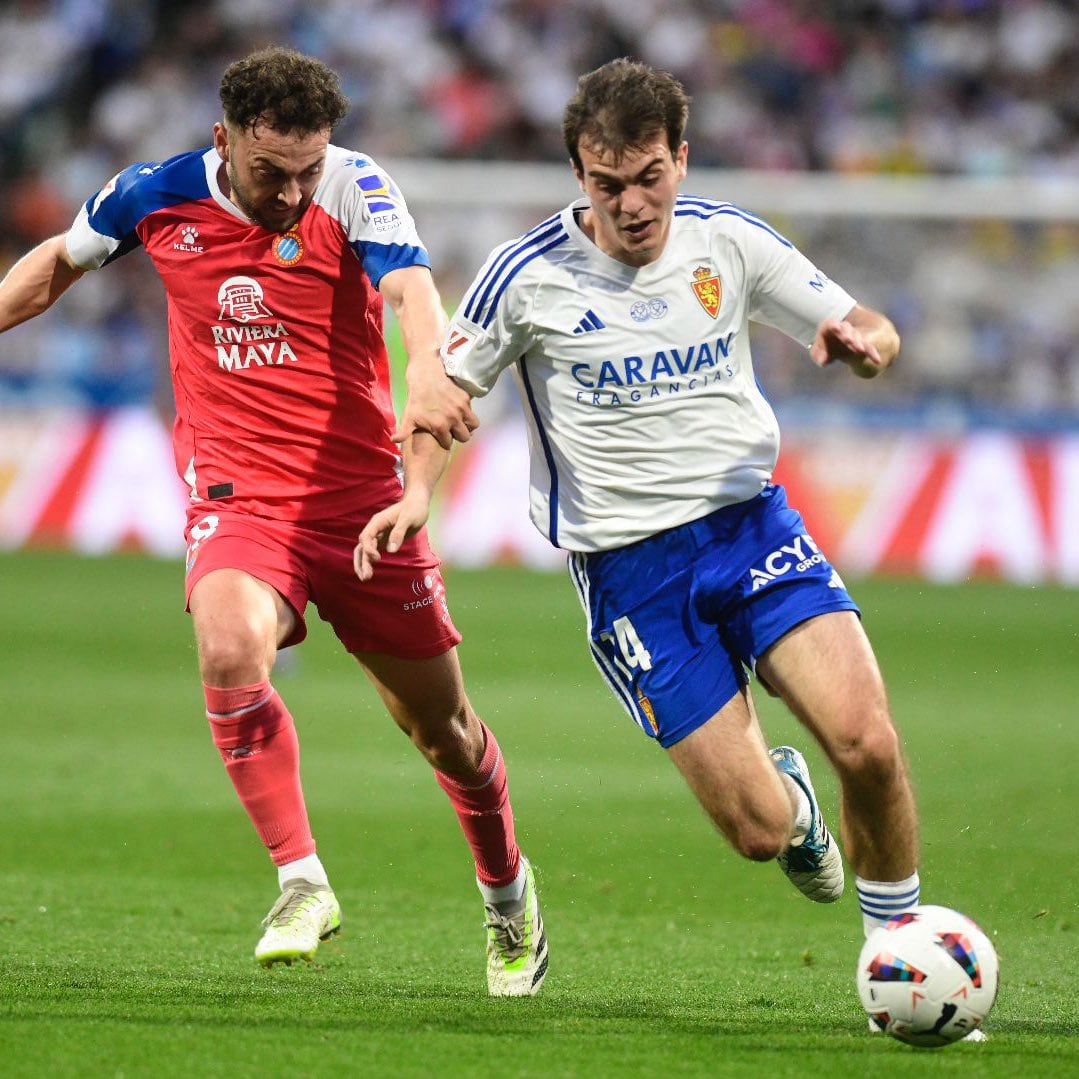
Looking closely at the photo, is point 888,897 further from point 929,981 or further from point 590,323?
point 590,323

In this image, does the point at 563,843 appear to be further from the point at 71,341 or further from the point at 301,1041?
the point at 71,341

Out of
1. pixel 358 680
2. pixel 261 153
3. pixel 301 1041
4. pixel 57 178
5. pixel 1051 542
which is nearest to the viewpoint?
pixel 301 1041

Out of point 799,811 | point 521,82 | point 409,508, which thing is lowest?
point 521,82

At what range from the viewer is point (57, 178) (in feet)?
68.2

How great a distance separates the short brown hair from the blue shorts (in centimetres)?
104

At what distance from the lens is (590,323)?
17.7ft

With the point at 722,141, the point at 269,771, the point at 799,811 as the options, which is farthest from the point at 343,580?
the point at 722,141

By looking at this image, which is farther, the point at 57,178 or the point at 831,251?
the point at 57,178

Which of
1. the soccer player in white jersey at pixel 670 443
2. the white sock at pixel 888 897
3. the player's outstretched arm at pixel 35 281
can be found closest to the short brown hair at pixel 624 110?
the soccer player in white jersey at pixel 670 443

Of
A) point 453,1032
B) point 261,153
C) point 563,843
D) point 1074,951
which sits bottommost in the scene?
point 563,843

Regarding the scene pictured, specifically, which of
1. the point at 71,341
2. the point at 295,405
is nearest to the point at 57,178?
the point at 71,341

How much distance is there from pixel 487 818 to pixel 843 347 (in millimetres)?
1985

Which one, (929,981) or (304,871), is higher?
(929,981)

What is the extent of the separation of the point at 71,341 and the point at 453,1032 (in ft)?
46.0
